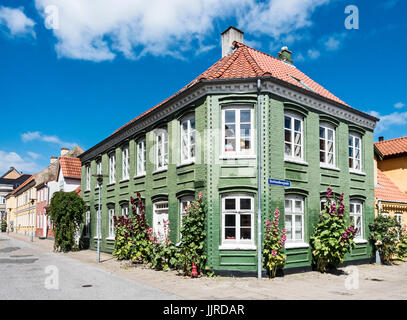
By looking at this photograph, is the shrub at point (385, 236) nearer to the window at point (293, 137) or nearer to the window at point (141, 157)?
the window at point (293, 137)

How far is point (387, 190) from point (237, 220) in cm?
1173

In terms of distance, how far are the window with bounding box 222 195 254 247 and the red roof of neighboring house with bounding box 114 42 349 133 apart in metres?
4.31

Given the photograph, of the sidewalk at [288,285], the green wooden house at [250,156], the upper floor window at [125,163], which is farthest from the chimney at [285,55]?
the sidewalk at [288,285]

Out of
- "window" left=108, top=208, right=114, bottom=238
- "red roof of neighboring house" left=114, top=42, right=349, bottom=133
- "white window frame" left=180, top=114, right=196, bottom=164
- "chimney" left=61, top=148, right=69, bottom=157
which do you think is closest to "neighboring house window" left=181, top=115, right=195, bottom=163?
"white window frame" left=180, top=114, right=196, bottom=164

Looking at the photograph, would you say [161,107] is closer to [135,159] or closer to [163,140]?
[163,140]

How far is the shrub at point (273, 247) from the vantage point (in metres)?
12.6

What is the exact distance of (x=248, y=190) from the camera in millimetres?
13273

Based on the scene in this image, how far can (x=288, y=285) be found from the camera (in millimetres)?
11508

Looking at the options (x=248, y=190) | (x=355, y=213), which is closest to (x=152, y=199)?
(x=248, y=190)

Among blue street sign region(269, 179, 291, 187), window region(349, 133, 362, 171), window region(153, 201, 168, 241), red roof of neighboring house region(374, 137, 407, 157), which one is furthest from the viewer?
red roof of neighboring house region(374, 137, 407, 157)

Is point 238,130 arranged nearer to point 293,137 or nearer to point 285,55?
point 293,137

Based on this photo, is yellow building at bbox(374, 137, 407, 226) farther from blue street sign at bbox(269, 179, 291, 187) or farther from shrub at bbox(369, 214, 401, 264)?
blue street sign at bbox(269, 179, 291, 187)

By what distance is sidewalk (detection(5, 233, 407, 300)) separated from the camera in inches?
396

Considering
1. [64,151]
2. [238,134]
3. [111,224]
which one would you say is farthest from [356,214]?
[64,151]
